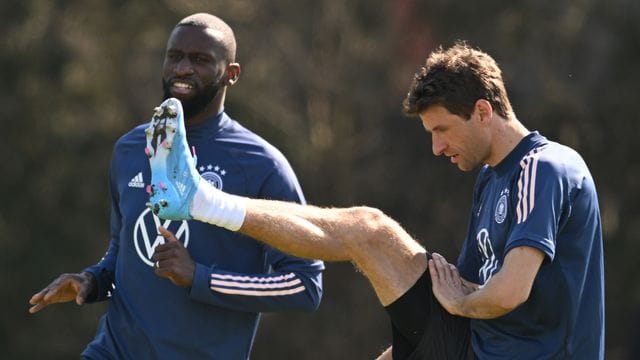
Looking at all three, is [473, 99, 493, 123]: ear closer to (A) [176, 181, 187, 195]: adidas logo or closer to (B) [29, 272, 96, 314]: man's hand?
(A) [176, 181, 187, 195]: adidas logo

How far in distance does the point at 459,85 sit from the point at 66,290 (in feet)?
6.26

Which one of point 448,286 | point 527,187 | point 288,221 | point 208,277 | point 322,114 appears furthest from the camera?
point 322,114

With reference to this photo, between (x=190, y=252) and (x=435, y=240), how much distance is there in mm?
7409

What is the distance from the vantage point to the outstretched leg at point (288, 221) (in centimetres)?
473

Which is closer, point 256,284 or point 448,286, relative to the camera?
point 448,286

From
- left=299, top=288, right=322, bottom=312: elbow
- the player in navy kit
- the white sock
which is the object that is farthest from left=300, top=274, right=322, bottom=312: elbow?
the white sock

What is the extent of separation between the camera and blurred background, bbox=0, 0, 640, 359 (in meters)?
12.4

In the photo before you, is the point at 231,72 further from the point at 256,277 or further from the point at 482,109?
the point at 482,109

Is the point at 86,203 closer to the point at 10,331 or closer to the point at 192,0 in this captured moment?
the point at 10,331

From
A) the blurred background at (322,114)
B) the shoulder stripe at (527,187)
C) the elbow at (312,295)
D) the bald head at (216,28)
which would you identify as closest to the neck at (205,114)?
the bald head at (216,28)

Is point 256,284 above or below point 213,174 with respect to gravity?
below

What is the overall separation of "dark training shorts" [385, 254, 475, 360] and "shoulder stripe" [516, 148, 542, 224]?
2.03 feet

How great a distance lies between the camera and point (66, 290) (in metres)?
5.37

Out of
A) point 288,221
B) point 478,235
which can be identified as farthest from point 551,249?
point 288,221
